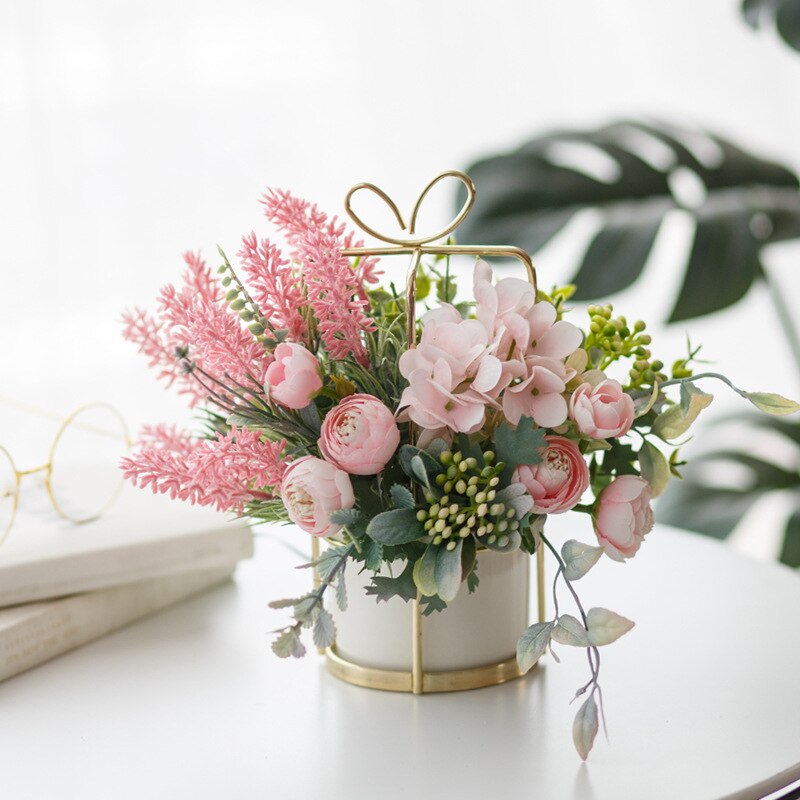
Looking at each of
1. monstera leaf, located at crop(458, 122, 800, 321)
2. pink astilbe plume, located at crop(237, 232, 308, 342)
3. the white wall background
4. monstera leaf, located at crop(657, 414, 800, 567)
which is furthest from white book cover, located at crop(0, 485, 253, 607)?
the white wall background

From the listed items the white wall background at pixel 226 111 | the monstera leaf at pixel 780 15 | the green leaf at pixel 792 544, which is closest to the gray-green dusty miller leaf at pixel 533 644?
the green leaf at pixel 792 544

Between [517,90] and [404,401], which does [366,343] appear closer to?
[404,401]

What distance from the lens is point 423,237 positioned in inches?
28.6

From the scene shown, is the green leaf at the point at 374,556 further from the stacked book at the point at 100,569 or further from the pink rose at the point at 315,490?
the stacked book at the point at 100,569

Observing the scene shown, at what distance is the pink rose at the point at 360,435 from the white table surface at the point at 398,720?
184 millimetres

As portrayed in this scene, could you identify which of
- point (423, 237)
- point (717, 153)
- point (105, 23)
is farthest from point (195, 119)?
point (423, 237)

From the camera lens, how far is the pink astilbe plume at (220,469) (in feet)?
2.15

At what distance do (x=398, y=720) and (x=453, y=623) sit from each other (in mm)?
75

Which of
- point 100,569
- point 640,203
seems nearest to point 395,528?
point 100,569

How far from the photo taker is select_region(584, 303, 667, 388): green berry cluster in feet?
2.31

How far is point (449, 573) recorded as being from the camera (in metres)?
0.62

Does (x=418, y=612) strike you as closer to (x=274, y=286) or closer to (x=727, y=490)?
(x=274, y=286)

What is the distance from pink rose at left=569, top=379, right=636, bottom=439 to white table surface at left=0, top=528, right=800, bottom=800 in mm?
201

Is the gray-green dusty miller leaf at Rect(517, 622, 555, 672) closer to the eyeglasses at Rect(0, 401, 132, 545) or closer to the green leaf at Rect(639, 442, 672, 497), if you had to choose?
the green leaf at Rect(639, 442, 672, 497)
